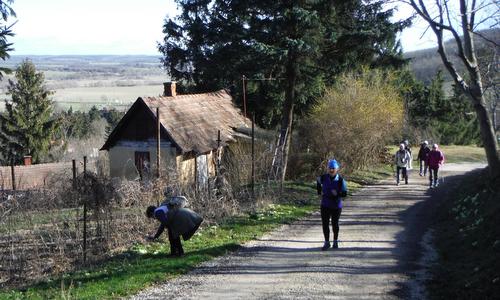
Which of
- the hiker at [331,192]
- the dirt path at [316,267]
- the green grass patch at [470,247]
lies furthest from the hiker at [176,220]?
the green grass patch at [470,247]

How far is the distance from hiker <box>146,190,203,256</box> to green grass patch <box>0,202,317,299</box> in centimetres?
31

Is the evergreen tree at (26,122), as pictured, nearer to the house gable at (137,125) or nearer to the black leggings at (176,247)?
the house gable at (137,125)

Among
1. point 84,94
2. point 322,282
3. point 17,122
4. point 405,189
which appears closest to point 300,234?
point 322,282

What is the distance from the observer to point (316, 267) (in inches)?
359

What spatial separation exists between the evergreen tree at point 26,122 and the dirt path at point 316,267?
4141 centimetres

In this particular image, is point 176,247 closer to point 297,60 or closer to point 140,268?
point 140,268

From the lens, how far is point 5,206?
10.7 metres

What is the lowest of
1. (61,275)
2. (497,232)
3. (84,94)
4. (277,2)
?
(61,275)

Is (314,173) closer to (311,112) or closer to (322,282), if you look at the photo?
(311,112)

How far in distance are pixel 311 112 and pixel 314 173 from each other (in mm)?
4239

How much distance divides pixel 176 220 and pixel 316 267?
→ 2.66 m

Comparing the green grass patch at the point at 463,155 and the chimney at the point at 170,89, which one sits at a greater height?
the chimney at the point at 170,89

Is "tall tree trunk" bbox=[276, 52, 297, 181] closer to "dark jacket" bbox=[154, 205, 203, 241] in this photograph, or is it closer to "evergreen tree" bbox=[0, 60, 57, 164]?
"dark jacket" bbox=[154, 205, 203, 241]

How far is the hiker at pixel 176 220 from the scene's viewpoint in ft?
32.3
